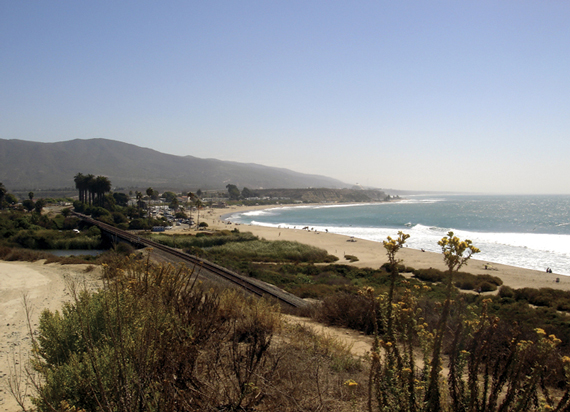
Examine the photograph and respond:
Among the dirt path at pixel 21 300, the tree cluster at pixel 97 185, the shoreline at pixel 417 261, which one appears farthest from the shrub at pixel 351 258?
the tree cluster at pixel 97 185

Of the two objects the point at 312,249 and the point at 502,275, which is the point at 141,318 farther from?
the point at 312,249

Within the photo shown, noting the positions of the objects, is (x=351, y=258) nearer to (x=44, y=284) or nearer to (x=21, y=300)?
(x=44, y=284)

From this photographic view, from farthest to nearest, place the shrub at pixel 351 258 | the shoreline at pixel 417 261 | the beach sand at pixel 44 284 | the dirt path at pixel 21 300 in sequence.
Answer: the shrub at pixel 351 258 → the shoreline at pixel 417 261 → the beach sand at pixel 44 284 → the dirt path at pixel 21 300

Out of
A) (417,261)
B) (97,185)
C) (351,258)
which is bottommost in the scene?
(351,258)

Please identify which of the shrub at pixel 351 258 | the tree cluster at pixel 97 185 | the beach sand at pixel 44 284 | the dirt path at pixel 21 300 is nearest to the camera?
the dirt path at pixel 21 300

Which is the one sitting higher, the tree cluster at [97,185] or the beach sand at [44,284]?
the tree cluster at [97,185]

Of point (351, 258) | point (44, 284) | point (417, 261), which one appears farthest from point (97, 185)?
point (44, 284)

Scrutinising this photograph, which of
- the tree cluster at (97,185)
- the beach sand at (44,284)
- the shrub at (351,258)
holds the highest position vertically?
the tree cluster at (97,185)

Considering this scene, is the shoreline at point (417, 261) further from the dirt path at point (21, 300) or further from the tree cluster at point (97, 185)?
the tree cluster at point (97, 185)

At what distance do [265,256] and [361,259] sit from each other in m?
10.5

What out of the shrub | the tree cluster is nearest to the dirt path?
the shrub

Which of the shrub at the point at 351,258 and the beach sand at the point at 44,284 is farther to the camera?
the shrub at the point at 351,258

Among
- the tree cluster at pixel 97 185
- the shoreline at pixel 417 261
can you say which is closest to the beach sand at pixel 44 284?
the shoreline at pixel 417 261

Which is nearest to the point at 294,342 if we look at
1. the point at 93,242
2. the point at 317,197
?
the point at 93,242
